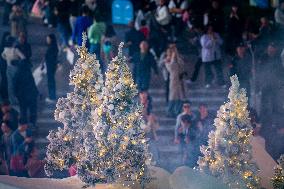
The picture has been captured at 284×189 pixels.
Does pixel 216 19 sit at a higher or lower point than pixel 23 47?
higher

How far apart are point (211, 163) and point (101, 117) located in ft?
9.10

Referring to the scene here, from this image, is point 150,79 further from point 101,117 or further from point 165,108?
point 101,117

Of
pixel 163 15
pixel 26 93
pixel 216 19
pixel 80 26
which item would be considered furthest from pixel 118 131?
pixel 216 19

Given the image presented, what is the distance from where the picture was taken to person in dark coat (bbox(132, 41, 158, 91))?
1919 cm

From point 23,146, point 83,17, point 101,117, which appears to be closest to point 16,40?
point 83,17

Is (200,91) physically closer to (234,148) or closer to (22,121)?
(22,121)

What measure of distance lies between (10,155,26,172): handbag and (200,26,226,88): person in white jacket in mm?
6995

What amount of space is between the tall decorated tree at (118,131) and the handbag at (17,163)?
3.28 meters

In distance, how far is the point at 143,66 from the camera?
63.2ft

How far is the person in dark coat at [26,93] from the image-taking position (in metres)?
18.1

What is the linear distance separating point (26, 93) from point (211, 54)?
5.57 m

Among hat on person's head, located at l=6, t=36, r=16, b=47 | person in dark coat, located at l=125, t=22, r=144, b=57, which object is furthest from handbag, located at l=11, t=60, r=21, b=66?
person in dark coat, located at l=125, t=22, r=144, b=57

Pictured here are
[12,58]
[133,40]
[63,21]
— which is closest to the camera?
[12,58]

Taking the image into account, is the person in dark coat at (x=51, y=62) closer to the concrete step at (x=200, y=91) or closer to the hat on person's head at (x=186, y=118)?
the concrete step at (x=200, y=91)
